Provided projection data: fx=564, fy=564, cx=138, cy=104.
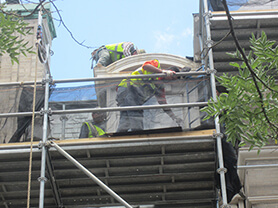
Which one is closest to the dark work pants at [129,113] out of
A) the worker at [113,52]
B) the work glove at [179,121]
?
the work glove at [179,121]

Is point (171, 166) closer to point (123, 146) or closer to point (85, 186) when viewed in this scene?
point (123, 146)

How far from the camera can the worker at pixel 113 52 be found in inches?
539

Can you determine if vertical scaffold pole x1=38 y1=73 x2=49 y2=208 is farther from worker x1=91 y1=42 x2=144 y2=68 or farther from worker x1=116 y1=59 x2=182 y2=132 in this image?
worker x1=91 y1=42 x2=144 y2=68

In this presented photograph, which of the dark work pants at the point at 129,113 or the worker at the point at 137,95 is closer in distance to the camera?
the dark work pants at the point at 129,113

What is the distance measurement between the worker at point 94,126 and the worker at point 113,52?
3142mm

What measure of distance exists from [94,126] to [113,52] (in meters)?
3.52

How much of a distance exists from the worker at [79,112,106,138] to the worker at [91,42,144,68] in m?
3.14

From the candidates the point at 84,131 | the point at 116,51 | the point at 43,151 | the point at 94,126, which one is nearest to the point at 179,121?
the point at 94,126

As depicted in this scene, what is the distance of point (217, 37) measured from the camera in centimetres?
1234

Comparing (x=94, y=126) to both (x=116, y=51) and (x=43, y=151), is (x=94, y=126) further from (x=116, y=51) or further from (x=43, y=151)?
(x=116, y=51)

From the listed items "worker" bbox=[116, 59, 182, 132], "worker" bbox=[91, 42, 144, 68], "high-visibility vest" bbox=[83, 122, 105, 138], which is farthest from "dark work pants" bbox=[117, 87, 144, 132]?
"worker" bbox=[91, 42, 144, 68]

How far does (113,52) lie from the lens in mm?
13781

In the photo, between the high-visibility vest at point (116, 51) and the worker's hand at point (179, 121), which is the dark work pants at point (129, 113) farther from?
the high-visibility vest at point (116, 51)

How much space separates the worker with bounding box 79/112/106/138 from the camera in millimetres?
10625
